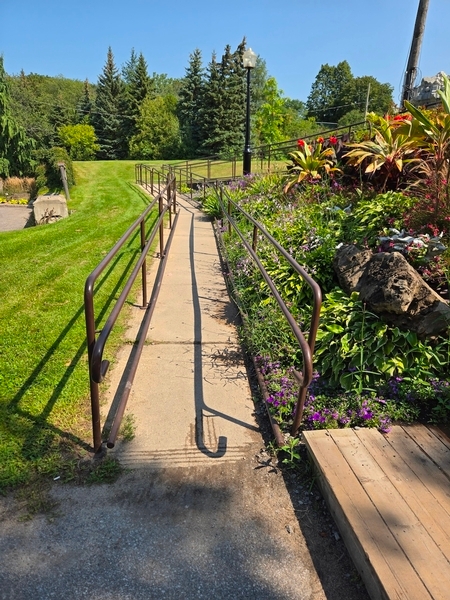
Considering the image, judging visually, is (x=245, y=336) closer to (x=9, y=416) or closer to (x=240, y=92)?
(x=9, y=416)

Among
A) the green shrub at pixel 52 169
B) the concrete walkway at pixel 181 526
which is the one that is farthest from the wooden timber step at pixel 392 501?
the green shrub at pixel 52 169

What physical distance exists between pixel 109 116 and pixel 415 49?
41.7m

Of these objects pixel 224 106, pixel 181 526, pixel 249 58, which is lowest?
pixel 181 526

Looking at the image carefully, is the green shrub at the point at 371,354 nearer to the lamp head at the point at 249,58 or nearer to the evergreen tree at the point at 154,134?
the lamp head at the point at 249,58

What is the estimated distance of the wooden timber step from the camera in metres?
1.48

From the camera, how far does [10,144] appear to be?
2361cm

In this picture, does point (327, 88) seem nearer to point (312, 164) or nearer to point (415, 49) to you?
point (415, 49)

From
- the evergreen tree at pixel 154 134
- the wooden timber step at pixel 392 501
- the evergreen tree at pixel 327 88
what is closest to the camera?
the wooden timber step at pixel 392 501

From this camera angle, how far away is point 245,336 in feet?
11.4

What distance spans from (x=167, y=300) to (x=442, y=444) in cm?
298

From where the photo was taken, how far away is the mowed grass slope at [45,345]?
2.19 metres

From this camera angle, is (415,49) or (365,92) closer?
(415,49)

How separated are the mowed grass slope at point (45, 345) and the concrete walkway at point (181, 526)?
23 centimetres

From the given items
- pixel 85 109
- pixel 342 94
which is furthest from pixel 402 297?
pixel 342 94
